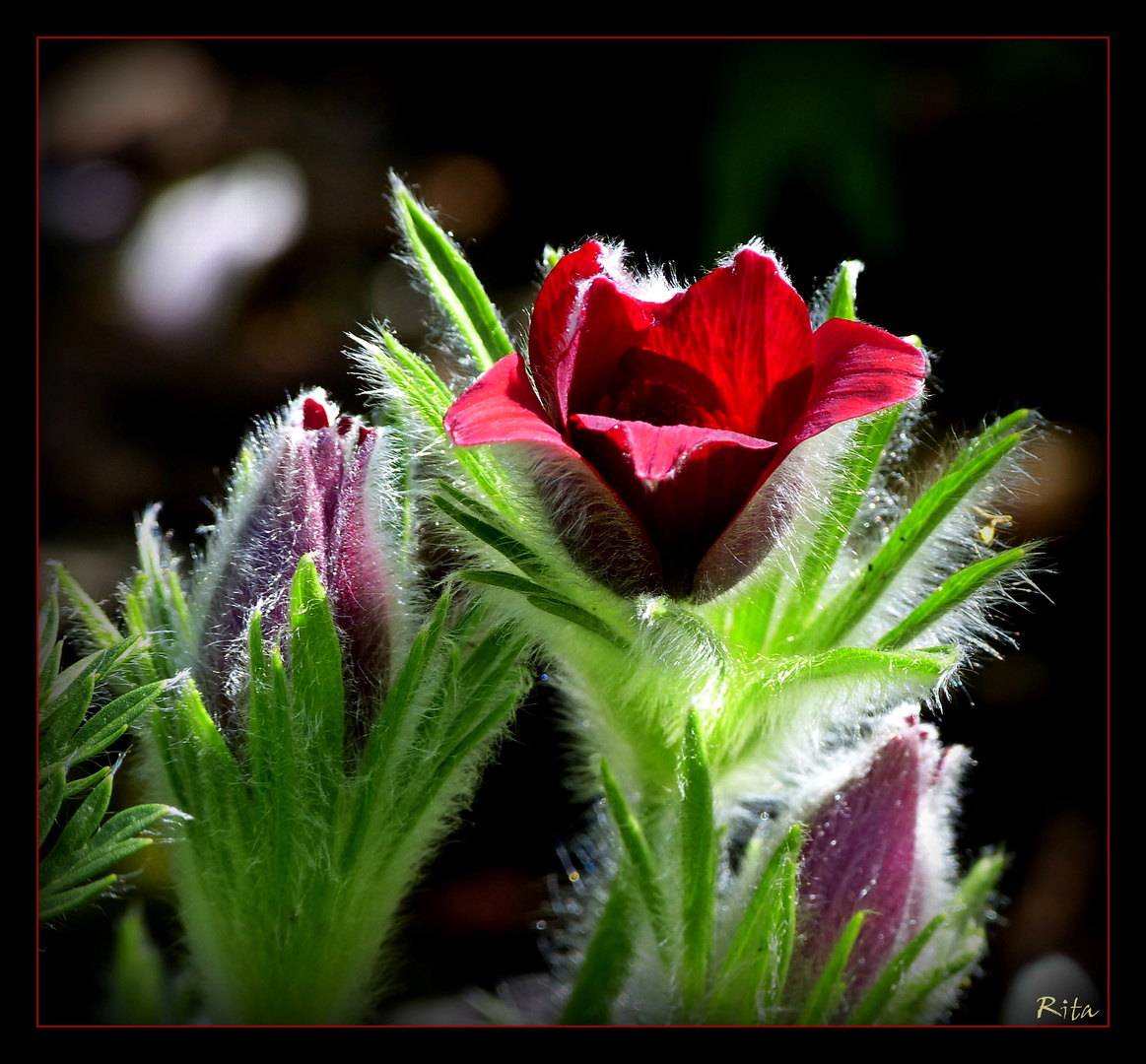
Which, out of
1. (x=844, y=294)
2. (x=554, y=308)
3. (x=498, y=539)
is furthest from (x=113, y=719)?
(x=844, y=294)

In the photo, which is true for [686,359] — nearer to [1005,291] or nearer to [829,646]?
[829,646]

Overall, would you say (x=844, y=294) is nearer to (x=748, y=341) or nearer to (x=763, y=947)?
(x=748, y=341)

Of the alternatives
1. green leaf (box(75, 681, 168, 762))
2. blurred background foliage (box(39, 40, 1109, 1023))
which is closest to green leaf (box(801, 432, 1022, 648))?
green leaf (box(75, 681, 168, 762))

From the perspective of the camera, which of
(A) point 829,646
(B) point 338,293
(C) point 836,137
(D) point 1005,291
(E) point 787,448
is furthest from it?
(B) point 338,293

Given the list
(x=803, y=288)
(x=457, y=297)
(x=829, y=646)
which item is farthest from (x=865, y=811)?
(x=803, y=288)

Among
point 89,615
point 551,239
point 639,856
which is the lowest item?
point 639,856

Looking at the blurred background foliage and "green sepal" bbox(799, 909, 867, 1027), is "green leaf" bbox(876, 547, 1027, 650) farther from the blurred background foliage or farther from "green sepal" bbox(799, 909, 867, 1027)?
the blurred background foliage
